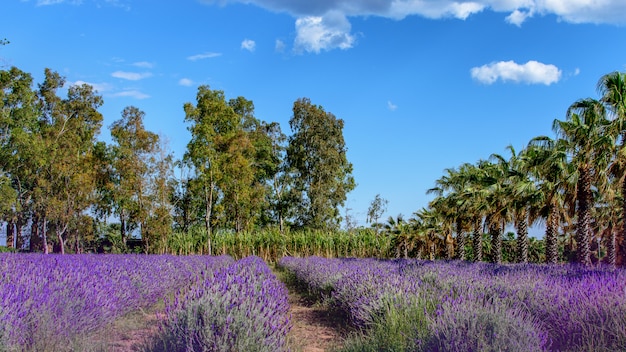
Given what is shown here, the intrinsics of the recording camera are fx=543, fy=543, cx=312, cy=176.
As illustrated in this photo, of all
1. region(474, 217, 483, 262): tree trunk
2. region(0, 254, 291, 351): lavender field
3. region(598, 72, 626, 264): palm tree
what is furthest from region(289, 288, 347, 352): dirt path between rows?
region(474, 217, 483, 262): tree trunk

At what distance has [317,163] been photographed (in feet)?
159

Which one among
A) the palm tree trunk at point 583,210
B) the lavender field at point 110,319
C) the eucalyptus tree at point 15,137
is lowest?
the lavender field at point 110,319

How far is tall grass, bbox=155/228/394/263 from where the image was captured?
3741 centimetres

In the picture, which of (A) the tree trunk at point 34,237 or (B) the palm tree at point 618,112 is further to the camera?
(A) the tree trunk at point 34,237

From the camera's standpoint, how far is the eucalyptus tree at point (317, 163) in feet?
154

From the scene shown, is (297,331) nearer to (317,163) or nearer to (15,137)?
(15,137)

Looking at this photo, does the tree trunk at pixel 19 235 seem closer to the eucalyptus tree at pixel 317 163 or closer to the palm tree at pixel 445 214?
the eucalyptus tree at pixel 317 163

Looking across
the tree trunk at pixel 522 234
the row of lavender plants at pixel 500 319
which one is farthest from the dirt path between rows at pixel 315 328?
the tree trunk at pixel 522 234

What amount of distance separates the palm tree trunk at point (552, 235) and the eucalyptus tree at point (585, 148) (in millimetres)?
2859

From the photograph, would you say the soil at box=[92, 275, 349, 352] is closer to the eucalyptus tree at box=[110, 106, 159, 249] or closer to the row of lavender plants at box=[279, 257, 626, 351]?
the row of lavender plants at box=[279, 257, 626, 351]

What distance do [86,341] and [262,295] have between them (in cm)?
202

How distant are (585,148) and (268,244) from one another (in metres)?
23.2

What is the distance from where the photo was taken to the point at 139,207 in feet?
119

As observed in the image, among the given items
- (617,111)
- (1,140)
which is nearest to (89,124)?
(1,140)
